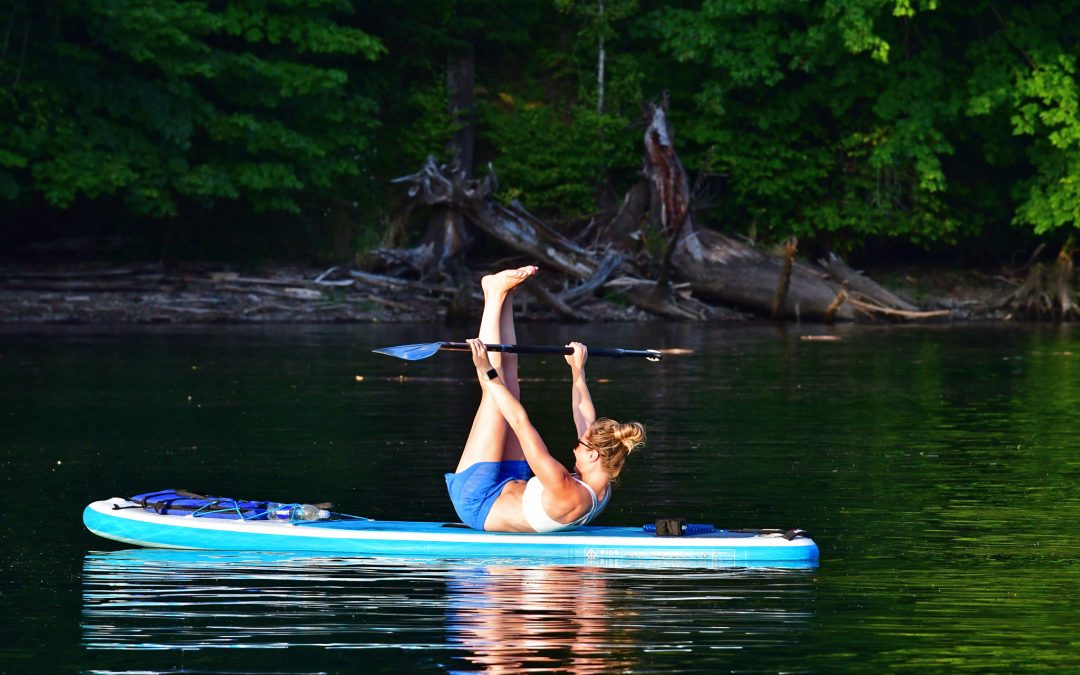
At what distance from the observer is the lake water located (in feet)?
24.8

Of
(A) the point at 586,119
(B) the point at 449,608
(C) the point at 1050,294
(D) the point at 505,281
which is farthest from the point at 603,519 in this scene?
(A) the point at 586,119

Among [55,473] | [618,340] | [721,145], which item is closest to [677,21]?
[721,145]

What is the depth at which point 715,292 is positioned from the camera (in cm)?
3278

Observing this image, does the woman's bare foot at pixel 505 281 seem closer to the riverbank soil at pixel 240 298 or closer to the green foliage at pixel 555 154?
the riverbank soil at pixel 240 298

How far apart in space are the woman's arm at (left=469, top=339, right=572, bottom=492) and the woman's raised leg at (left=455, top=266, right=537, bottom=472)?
137 millimetres

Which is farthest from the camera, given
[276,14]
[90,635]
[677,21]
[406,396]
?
[677,21]

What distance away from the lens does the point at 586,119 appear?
35031 mm

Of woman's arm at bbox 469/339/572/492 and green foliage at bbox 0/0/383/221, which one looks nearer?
woman's arm at bbox 469/339/572/492

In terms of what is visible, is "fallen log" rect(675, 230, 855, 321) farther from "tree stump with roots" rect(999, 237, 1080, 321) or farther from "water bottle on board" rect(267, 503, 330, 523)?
"water bottle on board" rect(267, 503, 330, 523)

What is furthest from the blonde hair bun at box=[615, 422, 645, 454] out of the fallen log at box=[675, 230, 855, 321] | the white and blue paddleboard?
the fallen log at box=[675, 230, 855, 321]

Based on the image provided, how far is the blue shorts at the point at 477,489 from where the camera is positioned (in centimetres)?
965

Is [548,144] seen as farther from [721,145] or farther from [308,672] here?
[308,672]

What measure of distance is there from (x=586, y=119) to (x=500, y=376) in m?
25.5

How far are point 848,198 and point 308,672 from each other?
96.3ft
